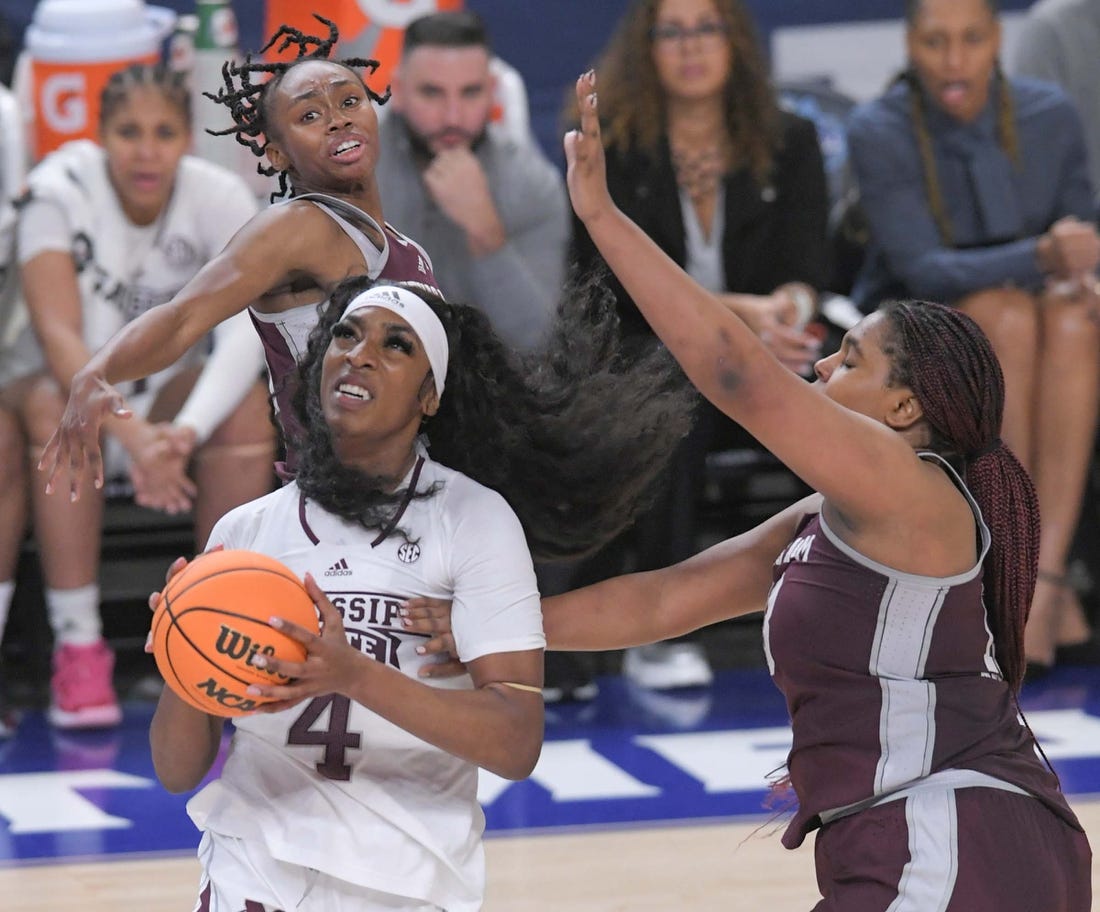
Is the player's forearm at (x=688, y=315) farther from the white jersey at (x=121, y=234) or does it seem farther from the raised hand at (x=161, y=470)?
the white jersey at (x=121, y=234)

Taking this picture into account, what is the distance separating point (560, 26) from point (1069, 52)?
171 cm

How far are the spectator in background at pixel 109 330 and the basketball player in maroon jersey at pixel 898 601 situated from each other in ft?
8.58

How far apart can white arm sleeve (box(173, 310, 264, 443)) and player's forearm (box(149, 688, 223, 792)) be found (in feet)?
7.80

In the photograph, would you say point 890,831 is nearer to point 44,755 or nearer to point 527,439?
point 527,439

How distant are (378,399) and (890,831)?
91 cm

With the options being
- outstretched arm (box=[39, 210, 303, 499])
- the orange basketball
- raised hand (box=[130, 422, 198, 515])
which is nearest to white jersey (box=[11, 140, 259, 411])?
raised hand (box=[130, 422, 198, 515])

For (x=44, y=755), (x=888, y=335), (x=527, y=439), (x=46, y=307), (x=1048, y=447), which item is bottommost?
(x=44, y=755)

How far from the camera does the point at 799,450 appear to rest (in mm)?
2330

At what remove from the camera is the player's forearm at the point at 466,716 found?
227 cm

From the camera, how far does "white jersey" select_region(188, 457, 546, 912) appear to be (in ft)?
7.99

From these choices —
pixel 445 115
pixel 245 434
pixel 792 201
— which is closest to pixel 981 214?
pixel 792 201

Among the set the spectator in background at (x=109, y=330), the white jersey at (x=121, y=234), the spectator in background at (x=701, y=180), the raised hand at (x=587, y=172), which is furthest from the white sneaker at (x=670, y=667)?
the raised hand at (x=587, y=172)

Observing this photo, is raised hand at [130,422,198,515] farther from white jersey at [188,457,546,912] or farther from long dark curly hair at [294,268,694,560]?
white jersey at [188,457,546,912]

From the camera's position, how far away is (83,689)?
493 cm
